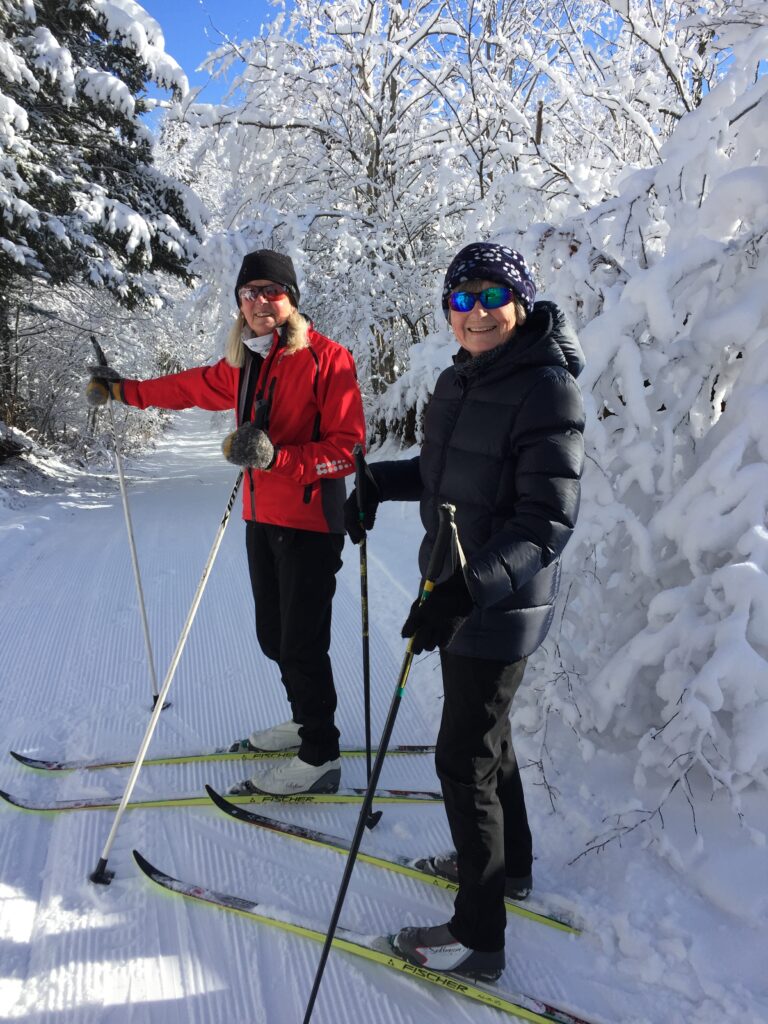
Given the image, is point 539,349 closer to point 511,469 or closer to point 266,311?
point 511,469

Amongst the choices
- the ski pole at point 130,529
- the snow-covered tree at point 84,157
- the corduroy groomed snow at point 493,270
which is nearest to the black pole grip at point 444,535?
the corduroy groomed snow at point 493,270

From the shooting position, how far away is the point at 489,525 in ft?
5.54

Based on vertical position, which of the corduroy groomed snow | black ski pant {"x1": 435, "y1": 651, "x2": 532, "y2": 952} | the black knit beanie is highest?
the black knit beanie

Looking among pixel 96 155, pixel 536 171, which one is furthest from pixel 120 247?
pixel 536 171

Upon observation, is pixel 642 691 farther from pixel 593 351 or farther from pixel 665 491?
pixel 593 351

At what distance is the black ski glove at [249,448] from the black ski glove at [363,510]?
0.35m

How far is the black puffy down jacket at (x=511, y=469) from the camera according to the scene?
58.8 inches

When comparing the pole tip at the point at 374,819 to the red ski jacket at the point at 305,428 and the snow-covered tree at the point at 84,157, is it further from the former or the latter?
the snow-covered tree at the point at 84,157

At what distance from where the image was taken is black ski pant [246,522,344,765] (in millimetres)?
2496

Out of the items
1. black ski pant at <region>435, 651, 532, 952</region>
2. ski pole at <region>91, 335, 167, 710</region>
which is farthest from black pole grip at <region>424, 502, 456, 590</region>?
ski pole at <region>91, 335, 167, 710</region>

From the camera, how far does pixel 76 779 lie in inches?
107

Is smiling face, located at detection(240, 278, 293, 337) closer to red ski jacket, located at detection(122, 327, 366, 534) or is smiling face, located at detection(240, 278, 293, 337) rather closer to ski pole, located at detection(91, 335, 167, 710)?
red ski jacket, located at detection(122, 327, 366, 534)

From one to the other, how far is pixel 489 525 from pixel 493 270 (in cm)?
69

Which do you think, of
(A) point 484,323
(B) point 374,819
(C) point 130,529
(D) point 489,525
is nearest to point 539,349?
(A) point 484,323
